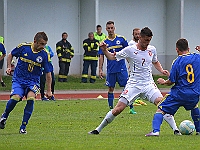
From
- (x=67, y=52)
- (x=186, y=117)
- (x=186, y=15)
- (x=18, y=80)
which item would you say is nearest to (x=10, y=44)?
(x=67, y=52)

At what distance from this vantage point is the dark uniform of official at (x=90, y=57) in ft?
98.8

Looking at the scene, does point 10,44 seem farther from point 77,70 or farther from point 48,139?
point 48,139

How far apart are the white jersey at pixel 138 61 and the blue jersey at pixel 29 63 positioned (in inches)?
58.3

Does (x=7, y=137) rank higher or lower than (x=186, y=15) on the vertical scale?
lower

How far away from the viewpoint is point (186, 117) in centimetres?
1600

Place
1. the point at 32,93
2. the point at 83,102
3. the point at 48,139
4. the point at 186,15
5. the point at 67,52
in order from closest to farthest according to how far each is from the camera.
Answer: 1. the point at 48,139
2. the point at 32,93
3. the point at 83,102
4. the point at 67,52
5. the point at 186,15

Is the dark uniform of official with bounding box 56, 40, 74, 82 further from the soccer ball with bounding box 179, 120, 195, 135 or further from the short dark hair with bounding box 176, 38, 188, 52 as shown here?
the short dark hair with bounding box 176, 38, 188, 52

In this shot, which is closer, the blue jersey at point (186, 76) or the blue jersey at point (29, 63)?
the blue jersey at point (186, 76)

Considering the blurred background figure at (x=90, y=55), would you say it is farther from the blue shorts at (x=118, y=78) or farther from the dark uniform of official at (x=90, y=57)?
the blue shorts at (x=118, y=78)

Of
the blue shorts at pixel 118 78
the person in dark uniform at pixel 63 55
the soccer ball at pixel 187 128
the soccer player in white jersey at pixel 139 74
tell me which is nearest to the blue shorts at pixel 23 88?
the soccer player in white jersey at pixel 139 74

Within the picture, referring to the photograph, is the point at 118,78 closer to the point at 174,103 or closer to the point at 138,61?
the point at 138,61

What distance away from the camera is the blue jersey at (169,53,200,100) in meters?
11.3

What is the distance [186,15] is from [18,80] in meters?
25.5

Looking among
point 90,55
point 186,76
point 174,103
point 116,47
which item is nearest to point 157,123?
point 174,103
